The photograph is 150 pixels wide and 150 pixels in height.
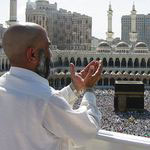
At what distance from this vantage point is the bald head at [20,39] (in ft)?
4.89

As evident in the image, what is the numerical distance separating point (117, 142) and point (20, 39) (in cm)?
71

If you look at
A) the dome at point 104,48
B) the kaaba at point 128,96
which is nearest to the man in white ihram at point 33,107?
the kaaba at point 128,96

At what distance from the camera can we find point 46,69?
1.57 meters

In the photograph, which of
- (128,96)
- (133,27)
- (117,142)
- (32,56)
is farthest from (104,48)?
(32,56)

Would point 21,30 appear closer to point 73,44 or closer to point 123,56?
point 123,56

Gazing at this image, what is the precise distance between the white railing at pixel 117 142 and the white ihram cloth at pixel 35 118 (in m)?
0.27

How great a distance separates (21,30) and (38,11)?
4653 centimetres

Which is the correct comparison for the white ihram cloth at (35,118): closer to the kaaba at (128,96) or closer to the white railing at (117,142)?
the white railing at (117,142)

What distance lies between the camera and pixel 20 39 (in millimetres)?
1489

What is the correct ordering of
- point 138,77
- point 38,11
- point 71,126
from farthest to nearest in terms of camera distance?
1. point 38,11
2. point 138,77
3. point 71,126

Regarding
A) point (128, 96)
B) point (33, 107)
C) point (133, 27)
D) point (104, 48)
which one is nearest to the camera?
point (33, 107)

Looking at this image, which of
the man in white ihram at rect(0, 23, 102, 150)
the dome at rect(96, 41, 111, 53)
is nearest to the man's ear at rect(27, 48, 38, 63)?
the man in white ihram at rect(0, 23, 102, 150)

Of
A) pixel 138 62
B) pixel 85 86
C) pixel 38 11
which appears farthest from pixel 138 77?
pixel 85 86

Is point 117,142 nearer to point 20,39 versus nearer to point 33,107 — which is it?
point 33,107
